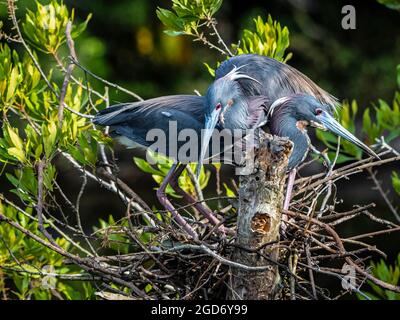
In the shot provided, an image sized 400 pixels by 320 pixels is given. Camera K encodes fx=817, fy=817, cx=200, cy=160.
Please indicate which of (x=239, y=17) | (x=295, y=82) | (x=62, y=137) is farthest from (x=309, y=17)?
(x=62, y=137)

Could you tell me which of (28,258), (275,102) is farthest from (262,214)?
(28,258)

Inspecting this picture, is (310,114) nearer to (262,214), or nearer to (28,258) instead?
(262,214)

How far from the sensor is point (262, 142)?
2814mm

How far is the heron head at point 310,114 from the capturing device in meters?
3.74

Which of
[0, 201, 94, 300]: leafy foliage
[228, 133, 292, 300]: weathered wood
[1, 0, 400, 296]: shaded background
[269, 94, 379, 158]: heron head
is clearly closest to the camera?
[228, 133, 292, 300]: weathered wood

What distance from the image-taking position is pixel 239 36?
34.5 ft

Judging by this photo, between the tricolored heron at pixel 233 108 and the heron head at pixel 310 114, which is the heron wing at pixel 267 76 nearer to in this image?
the tricolored heron at pixel 233 108

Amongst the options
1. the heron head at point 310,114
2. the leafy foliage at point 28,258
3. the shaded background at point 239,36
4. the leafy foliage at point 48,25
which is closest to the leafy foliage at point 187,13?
Result: the leafy foliage at point 48,25

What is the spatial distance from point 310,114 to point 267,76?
12.4 inches

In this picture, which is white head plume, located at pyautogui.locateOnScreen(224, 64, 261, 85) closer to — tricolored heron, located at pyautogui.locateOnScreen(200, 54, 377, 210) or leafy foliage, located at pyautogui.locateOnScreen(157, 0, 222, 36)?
tricolored heron, located at pyautogui.locateOnScreen(200, 54, 377, 210)

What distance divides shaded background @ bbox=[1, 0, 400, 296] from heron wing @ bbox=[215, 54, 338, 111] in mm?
5658

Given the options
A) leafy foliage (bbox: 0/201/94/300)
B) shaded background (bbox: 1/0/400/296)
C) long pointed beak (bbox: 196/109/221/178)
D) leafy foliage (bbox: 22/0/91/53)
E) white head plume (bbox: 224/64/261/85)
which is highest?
shaded background (bbox: 1/0/400/296)

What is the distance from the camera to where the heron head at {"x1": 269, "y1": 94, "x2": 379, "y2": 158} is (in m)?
3.74

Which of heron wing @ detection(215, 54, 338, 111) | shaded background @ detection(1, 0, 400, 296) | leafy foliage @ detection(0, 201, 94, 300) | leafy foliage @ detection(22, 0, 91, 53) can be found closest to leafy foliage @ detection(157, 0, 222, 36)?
heron wing @ detection(215, 54, 338, 111)
